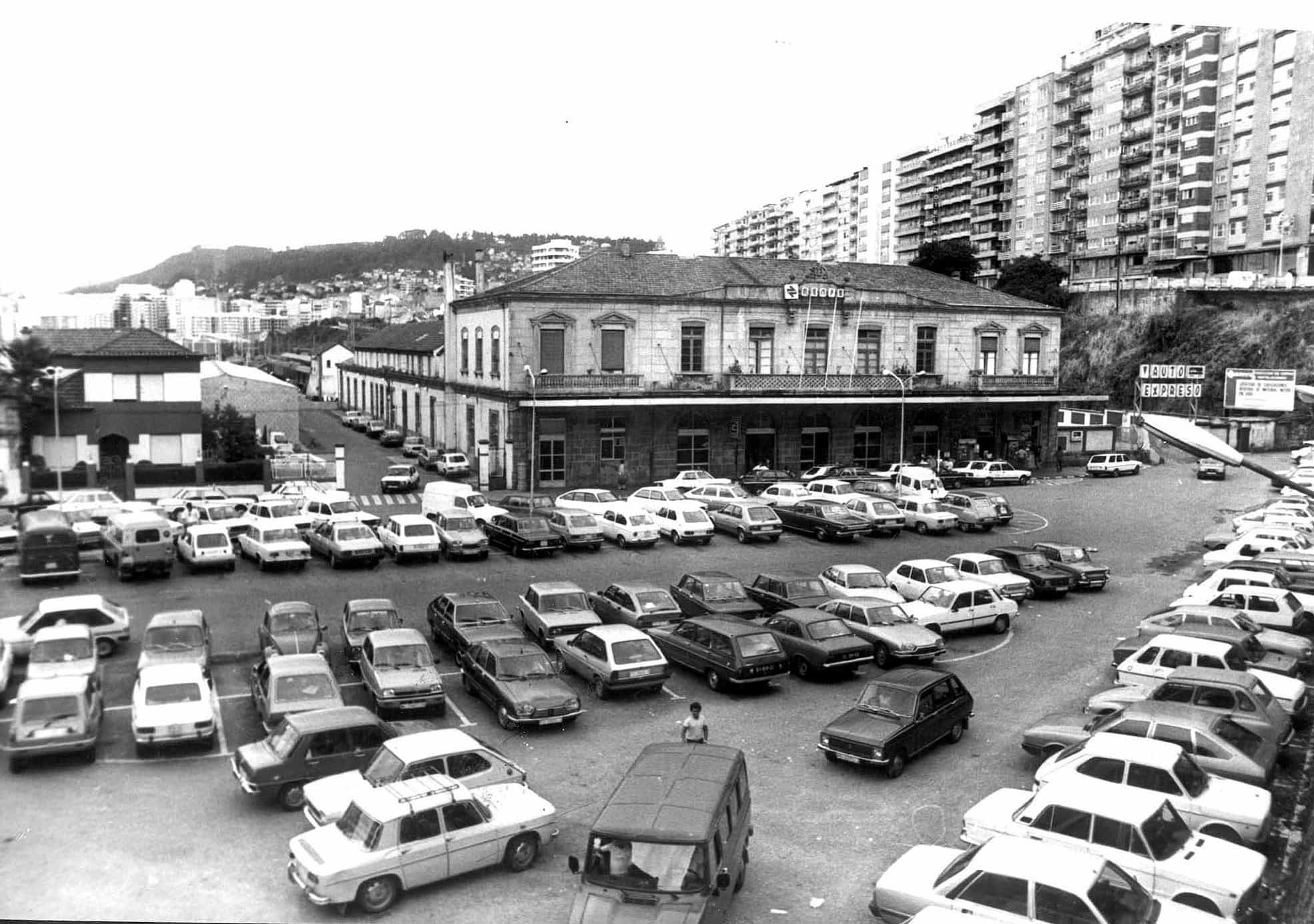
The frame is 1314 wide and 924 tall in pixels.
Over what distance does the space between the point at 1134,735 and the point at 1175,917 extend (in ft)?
16.5

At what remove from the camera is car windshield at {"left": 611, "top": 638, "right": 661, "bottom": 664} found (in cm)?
1641

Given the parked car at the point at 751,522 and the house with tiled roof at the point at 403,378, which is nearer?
the parked car at the point at 751,522

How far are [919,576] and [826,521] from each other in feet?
23.9

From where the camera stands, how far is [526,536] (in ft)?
88.0

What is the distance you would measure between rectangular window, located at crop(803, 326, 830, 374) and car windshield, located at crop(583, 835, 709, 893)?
37.9 m

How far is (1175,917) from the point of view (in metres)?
8.14

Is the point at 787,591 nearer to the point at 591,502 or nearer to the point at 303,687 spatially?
the point at 303,687

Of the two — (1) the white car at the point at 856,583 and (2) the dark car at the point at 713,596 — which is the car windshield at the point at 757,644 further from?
(1) the white car at the point at 856,583

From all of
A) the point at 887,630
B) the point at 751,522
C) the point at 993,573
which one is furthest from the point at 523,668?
the point at 751,522

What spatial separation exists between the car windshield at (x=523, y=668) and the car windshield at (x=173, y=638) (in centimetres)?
517

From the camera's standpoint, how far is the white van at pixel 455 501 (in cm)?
3070

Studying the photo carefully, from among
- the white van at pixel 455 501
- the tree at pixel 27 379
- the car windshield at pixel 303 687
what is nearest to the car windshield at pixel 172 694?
the car windshield at pixel 303 687

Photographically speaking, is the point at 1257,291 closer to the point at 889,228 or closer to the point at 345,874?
the point at 345,874

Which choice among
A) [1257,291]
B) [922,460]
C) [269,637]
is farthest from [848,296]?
[269,637]
